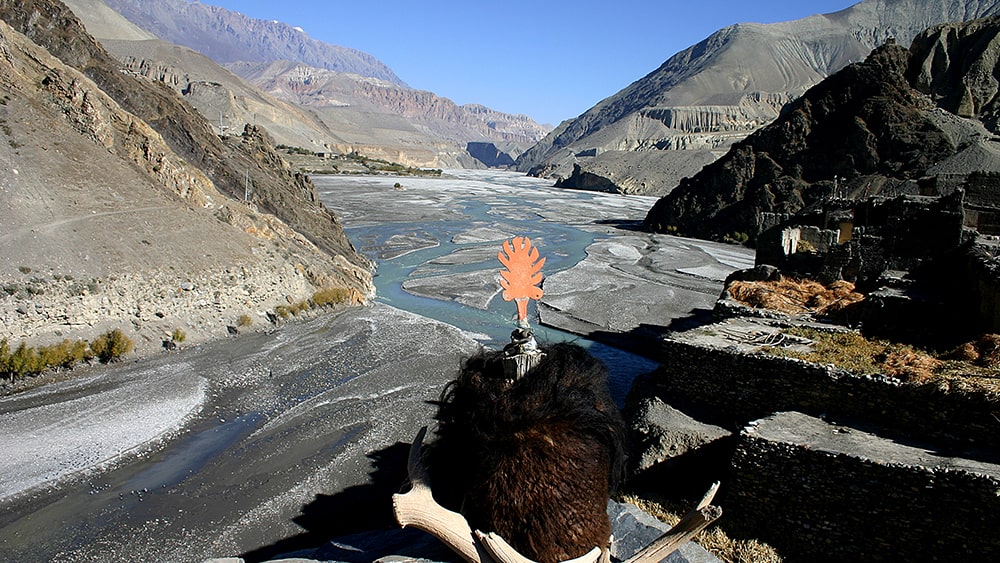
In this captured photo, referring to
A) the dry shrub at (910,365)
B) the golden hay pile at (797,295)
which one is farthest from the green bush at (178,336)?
the dry shrub at (910,365)

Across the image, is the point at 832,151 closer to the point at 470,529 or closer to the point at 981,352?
the point at 981,352

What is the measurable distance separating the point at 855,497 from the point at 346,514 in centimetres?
782

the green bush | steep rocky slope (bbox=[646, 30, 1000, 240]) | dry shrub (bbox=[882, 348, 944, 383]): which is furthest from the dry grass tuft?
steep rocky slope (bbox=[646, 30, 1000, 240])

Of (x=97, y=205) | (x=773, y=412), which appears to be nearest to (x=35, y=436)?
(x=97, y=205)

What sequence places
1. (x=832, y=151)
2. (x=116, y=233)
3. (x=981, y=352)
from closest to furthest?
(x=981, y=352), (x=116, y=233), (x=832, y=151)

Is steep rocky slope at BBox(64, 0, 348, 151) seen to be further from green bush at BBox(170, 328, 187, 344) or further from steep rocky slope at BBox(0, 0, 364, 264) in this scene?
green bush at BBox(170, 328, 187, 344)

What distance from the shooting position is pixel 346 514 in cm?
1097

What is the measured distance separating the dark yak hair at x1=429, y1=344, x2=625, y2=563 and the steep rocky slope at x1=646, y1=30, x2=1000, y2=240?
157 ft

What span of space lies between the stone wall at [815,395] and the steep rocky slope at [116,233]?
633 inches

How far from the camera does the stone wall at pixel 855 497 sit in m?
7.12

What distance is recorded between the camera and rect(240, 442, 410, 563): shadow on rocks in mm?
10000

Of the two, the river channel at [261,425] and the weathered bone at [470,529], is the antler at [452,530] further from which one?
the river channel at [261,425]

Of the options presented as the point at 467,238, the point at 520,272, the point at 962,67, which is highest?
the point at 962,67

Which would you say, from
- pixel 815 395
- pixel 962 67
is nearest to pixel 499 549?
pixel 815 395
